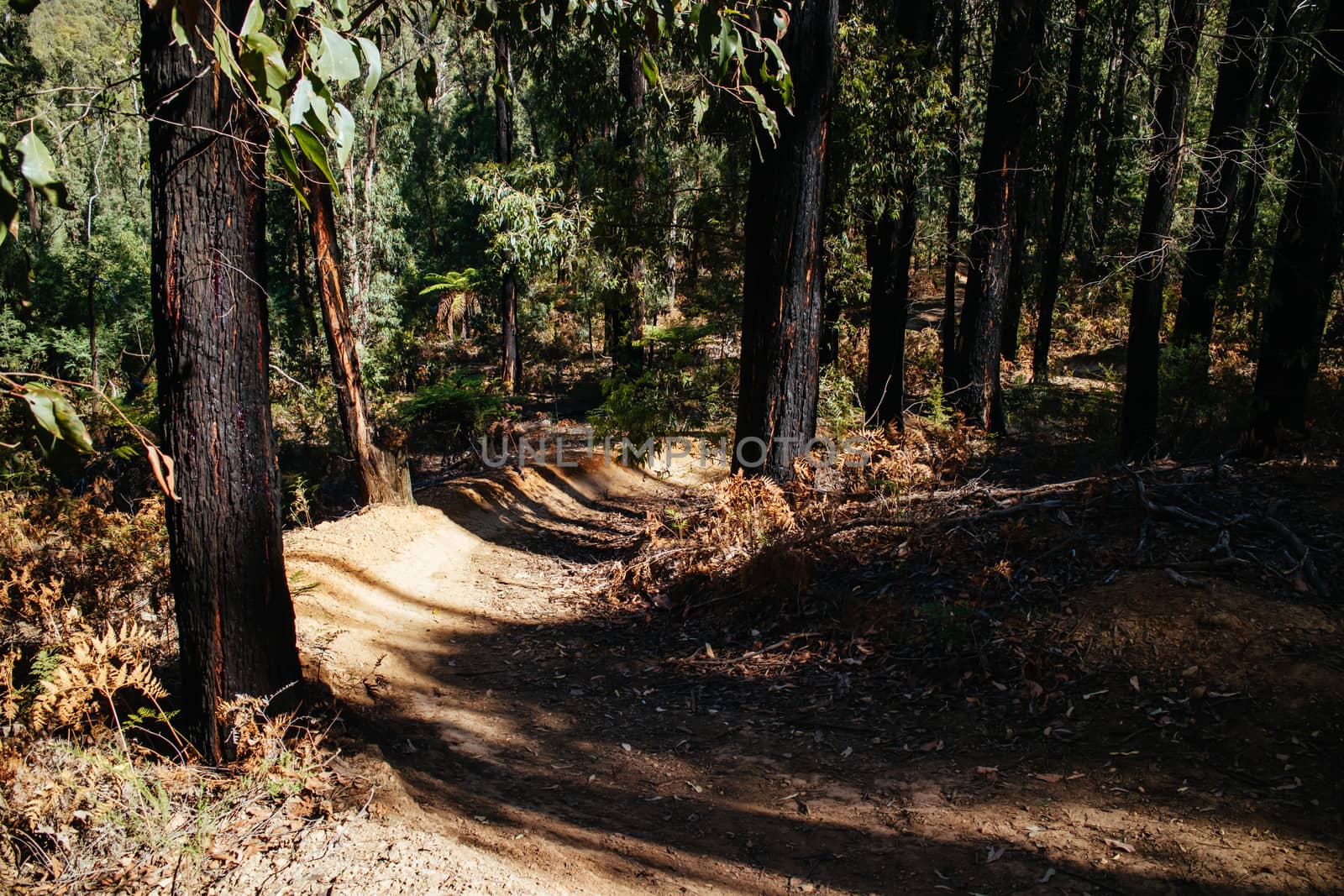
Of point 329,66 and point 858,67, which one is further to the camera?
point 858,67

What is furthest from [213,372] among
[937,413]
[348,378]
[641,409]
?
[641,409]

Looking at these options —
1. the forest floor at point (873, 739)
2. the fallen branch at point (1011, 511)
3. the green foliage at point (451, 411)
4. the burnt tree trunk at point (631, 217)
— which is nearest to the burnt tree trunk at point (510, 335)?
the green foliage at point (451, 411)

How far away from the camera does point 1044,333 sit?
21422 millimetres

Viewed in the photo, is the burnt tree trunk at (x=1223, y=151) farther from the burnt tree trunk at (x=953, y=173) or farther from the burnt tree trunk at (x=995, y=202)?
the burnt tree trunk at (x=953, y=173)

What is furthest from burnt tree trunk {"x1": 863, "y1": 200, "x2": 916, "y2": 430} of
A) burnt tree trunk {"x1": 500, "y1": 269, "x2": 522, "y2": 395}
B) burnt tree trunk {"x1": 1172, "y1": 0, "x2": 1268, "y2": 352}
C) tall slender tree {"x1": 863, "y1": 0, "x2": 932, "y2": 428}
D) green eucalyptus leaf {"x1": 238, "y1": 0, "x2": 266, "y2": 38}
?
burnt tree trunk {"x1": 500, "y1": 269, "x2": 522, "y2": 395}

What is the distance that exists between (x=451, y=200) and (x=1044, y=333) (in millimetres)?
33214

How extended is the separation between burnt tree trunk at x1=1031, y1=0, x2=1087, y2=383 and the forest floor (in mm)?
12807

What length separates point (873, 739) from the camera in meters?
4.76

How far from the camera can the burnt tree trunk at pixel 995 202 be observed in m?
11.2

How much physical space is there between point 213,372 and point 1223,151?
9.87 m

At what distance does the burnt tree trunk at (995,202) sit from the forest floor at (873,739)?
5815 millimetres

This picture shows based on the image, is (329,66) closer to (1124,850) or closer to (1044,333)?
(1124,850)

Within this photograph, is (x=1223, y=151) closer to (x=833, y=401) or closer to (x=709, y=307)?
(x=833, y=401)

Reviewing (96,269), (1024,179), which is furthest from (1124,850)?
(96,269)
